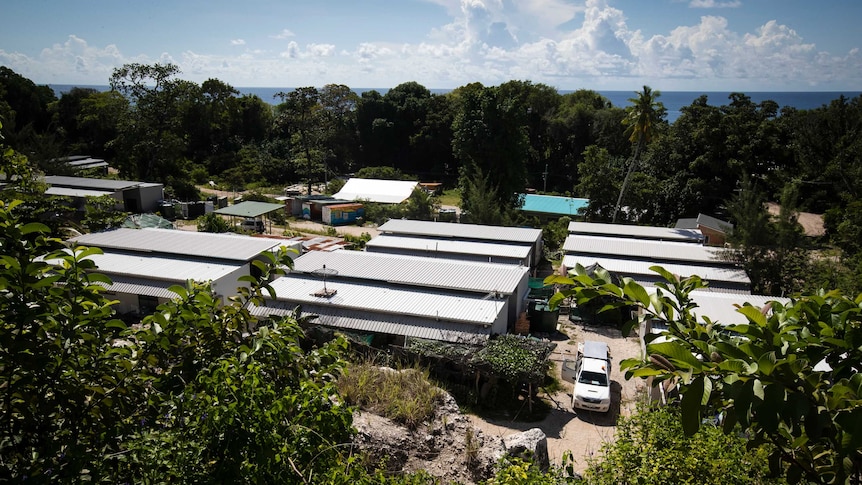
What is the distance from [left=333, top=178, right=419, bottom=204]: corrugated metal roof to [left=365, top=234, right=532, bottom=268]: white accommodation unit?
52.4ft

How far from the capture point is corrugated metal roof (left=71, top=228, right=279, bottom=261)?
67.1ft

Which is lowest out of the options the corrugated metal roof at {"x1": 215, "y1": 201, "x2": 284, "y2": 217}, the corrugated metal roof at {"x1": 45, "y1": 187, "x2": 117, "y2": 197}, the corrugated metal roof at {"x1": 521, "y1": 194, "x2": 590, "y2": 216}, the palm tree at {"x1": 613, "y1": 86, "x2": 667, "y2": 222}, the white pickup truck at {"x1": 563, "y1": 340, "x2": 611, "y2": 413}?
the white pickup truck at {"x1": 563, "y1": 340, "x2": 611, "y2": 413}

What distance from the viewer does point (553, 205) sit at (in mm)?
39969

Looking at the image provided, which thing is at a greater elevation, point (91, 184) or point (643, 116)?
point (643, 116)

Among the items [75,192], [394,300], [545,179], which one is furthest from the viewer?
[545,179]

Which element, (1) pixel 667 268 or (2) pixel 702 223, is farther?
(2) pixel 702 223

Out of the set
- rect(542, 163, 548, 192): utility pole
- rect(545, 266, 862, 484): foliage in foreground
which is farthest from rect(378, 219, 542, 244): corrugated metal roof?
rect(542, 163, 548, 192): utility pole

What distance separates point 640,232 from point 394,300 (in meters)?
15.7

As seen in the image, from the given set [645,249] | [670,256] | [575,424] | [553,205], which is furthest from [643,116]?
[575,424]

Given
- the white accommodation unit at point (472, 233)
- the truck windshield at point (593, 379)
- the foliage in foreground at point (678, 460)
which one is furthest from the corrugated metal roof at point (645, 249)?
the foliage in foreground at point (678, 460)

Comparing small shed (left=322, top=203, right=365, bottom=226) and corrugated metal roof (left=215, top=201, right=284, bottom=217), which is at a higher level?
corrugated metal roof (left=215, top=201, right=284, bottom=217)

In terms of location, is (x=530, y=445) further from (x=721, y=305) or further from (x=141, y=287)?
(x=141, y=287)

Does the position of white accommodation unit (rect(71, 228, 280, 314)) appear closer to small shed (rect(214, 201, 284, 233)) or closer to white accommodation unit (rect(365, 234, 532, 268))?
white accommodation unit (rect(365, 234, 532, 268))

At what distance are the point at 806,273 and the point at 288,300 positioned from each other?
18932 mm
